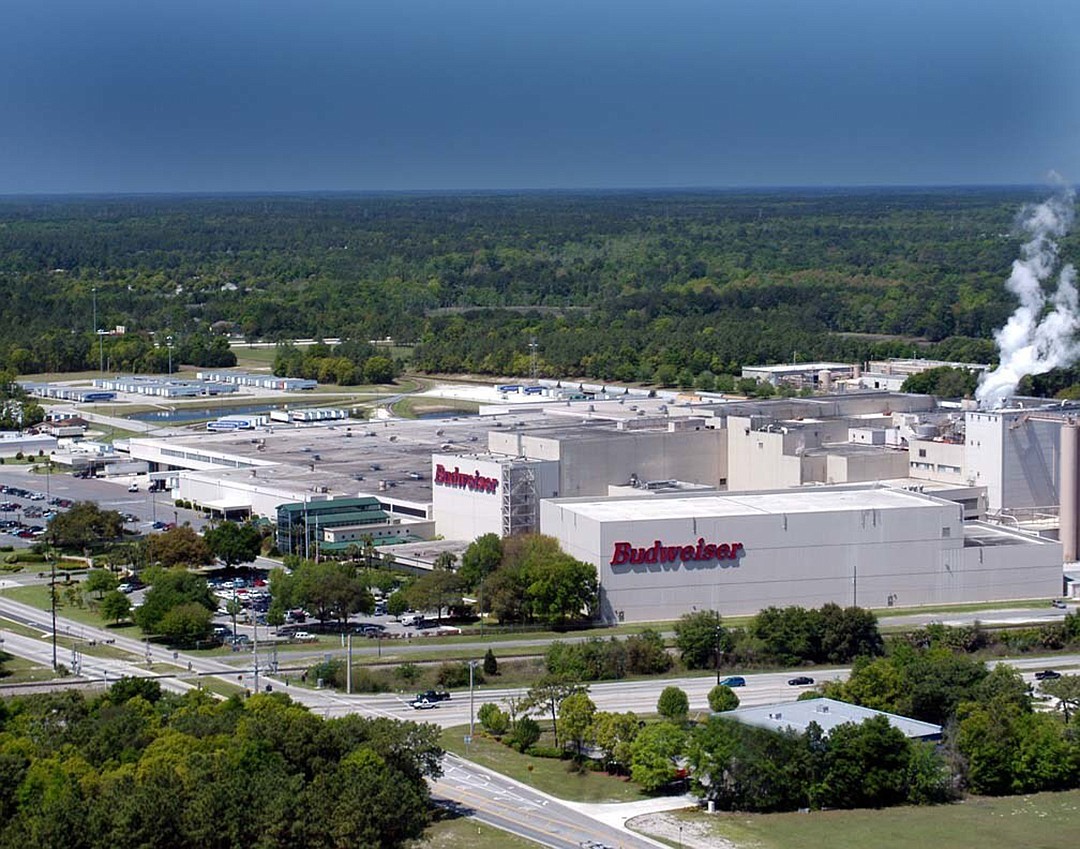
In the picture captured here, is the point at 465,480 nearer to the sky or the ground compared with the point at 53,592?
nearer to the sky

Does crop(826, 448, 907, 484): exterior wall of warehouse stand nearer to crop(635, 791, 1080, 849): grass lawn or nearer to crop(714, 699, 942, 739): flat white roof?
crop(714, 699, 942, 739): flat white roof

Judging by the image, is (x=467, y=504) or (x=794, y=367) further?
(x=794, y=367)

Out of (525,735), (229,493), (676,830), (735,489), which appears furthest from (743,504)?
(676,830)

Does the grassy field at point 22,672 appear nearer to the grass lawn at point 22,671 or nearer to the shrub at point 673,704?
the grass lawn at point 22,671

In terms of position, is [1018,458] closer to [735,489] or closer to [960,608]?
[735,489]

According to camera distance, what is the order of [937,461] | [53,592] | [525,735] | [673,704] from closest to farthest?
[525,735], [673,704], [53,592], [937,461]

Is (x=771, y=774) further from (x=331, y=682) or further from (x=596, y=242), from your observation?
(x=596, y=242)

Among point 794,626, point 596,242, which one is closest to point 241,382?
point 794,626
